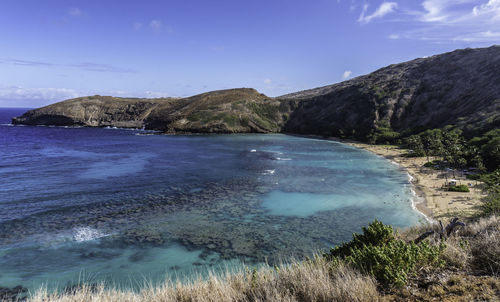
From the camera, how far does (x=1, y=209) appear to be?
30453mm

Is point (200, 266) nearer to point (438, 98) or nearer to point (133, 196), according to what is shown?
point (133, 196)

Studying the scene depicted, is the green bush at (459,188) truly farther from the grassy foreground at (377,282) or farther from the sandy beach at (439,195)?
the grassy foreground at (377,282)

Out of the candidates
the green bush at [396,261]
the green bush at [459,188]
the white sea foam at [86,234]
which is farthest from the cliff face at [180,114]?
the green bush at [396,261]

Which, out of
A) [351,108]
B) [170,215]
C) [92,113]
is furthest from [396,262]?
[92,113]

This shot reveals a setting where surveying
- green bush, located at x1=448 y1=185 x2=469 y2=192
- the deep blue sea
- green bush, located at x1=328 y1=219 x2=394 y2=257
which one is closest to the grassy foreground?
green bush, located at x1=328 y1=219 x2=394 y2=257

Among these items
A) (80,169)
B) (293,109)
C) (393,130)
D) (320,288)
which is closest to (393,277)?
(320,288)

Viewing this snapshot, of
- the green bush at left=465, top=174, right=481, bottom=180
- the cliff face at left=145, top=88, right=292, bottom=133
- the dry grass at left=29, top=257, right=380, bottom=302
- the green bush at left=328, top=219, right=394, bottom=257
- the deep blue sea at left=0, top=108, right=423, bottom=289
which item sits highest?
the cliff face at left=145, top=88, right=292, bottom=133

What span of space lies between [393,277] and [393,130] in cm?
11596

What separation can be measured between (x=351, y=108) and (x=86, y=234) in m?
130

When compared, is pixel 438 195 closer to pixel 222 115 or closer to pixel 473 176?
pixel 473 176

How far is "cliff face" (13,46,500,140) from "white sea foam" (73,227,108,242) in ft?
289

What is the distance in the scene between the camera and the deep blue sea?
20953 mm

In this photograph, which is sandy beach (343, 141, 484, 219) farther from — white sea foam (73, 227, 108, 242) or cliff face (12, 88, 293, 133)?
cliff face (12, 88, 293, 133)

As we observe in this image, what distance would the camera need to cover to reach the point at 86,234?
25.3 meters
